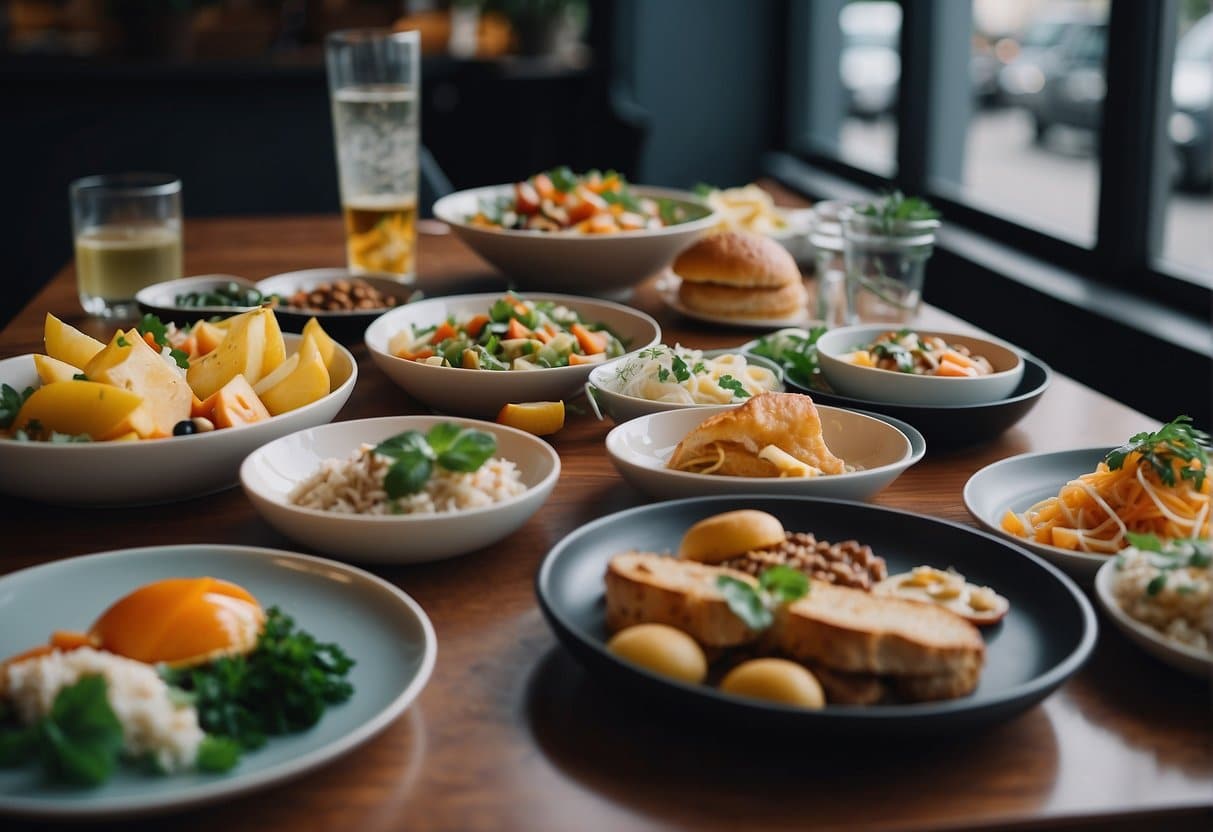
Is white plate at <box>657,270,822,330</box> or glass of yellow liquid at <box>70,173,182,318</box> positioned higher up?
glass of yellow liquid at <box>70,173,182,318</box>

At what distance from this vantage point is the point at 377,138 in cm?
234

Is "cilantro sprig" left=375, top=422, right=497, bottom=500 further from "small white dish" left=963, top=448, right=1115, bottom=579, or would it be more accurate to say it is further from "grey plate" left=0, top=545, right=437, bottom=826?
"small white dish" left=963, top=448, right=1115, bottom=579

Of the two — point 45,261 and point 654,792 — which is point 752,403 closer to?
point 654,792

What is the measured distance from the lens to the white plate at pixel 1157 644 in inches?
36.6

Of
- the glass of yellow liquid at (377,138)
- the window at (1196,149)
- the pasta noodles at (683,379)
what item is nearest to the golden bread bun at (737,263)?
the pasta noodles at (683,379)

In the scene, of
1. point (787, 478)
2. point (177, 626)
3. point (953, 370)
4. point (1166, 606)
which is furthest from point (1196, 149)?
point (177, 626)

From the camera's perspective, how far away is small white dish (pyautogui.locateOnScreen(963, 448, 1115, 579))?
4.21 feet

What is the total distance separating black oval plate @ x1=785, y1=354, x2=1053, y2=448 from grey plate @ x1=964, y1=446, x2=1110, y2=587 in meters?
0.13

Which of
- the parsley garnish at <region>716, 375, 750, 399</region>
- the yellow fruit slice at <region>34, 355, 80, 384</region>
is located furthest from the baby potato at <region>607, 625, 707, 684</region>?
the yellow fruit slice at <region>34, 355, 80, 384</region>

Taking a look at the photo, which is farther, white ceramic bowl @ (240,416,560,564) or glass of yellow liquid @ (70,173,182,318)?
glass of yellow liquid @ (70,173,182,318)

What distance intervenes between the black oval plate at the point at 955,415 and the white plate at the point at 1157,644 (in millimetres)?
512

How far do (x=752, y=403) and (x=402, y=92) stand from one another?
51.7 inches

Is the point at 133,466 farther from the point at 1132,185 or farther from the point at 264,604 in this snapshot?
the point at 1132,185

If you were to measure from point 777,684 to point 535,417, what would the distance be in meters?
0.74
